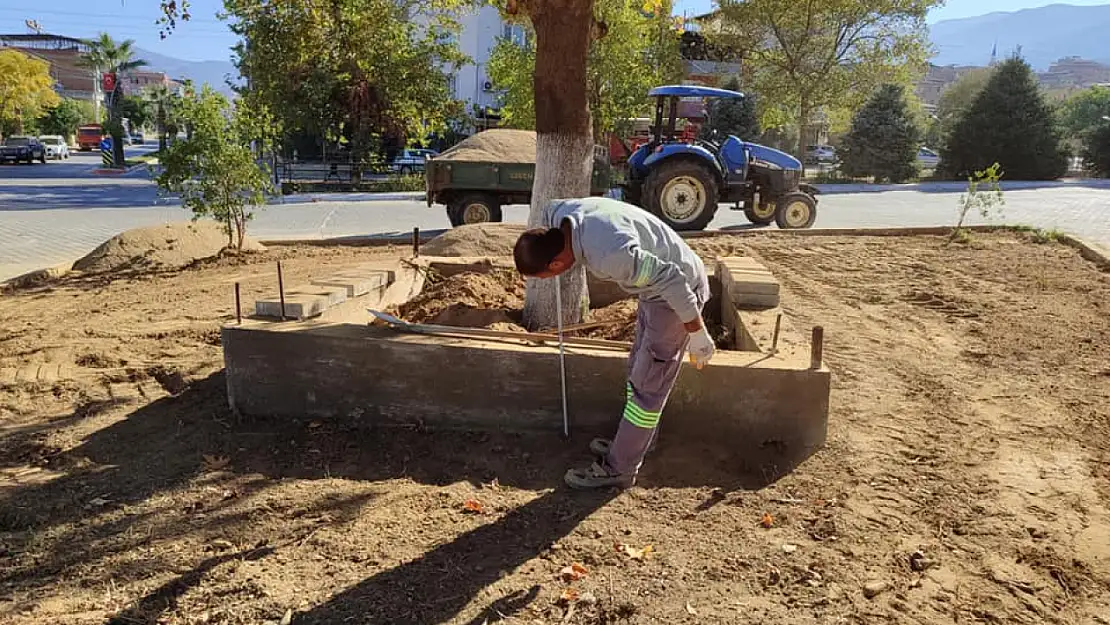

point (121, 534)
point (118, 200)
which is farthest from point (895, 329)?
point (118, 200)

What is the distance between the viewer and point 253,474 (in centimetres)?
375

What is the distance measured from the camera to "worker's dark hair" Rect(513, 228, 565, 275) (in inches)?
124

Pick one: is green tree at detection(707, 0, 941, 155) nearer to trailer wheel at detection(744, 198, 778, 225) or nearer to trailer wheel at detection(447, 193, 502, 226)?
trailer wheel at detection(744, 198, 778, 225)

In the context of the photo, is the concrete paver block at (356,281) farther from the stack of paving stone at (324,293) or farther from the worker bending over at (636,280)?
the worker bending over at (636,280)

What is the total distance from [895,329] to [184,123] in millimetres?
8268

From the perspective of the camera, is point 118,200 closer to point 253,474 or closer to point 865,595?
point 253,474

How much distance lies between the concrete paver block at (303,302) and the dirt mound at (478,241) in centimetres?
377

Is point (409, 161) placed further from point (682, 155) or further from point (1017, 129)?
point (1017, 129)

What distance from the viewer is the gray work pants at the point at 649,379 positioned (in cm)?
344

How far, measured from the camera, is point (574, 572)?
2900 mm

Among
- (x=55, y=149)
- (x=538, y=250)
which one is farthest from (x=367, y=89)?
(x=55, y=149)

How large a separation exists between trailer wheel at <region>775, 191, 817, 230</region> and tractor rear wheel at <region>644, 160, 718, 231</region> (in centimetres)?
125

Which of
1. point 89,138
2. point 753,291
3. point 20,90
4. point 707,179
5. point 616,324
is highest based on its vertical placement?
point 20,90

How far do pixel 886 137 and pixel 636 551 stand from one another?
94.3 ft
